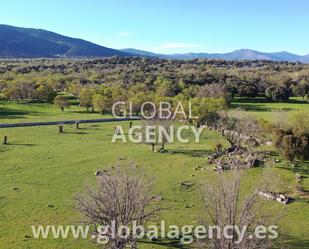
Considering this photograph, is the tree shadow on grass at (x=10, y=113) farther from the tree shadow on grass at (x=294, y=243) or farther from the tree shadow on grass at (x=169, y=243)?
the tree shadow on grass at (x=294, y=243)

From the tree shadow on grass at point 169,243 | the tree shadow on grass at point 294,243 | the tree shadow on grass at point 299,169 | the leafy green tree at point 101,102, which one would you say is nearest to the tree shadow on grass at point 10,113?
the leafy green tree at point 101,102

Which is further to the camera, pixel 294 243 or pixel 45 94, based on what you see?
pixel 45 94

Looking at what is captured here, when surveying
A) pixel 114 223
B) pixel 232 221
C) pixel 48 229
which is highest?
pixel 232 221

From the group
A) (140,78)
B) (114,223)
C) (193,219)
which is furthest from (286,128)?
(140,78)

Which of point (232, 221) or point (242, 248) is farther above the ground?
point (232, 221)

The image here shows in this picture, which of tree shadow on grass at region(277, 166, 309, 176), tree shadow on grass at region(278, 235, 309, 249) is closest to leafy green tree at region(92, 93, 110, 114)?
tree shadow on grass at region(277, 166, 309, 176)

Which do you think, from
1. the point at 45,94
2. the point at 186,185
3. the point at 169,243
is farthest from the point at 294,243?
the point at 45,94

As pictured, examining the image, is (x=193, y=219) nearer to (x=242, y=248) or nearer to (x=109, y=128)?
(x=242, y=248)

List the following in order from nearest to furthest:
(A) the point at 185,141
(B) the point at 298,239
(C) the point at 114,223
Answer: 1. (C) the point at 114,223
2. (B) the point at 298,239
3. (A) the point at 185,141

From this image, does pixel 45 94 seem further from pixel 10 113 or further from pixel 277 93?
pixel 277 93
